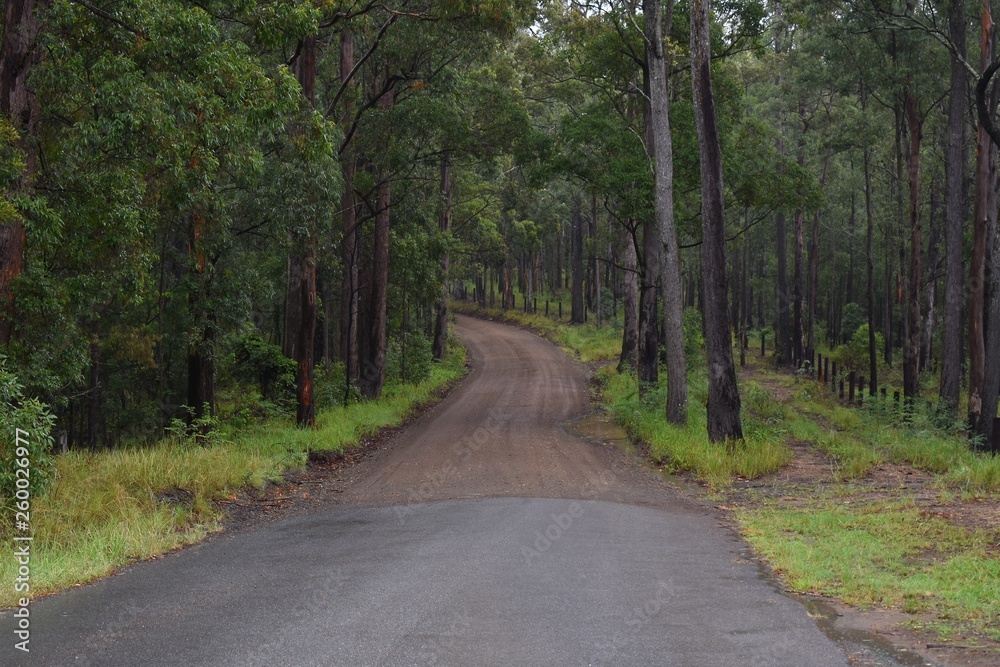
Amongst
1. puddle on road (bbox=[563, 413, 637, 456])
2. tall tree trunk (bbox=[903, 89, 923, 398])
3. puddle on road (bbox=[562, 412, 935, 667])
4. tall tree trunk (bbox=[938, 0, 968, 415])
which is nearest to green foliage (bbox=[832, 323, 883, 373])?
tall tree trunk (bbox=[903, 89, 923, 398])

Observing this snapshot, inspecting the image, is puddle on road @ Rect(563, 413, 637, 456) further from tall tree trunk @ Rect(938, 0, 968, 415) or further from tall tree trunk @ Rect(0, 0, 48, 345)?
tall tree trunk @ Rect(0, 0, 48, 345)

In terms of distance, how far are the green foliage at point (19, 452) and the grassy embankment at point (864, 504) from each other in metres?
7.50

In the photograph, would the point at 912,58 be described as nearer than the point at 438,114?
No

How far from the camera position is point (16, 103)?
1180 cm

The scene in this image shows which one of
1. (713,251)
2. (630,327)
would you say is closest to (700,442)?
(713,251)

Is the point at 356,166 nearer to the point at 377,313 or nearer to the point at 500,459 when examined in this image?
the point at 377,313

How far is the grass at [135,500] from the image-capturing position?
8133 millimetres

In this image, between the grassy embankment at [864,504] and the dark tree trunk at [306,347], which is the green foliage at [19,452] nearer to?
the grassy embankment at [864,504]

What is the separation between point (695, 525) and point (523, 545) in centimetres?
281

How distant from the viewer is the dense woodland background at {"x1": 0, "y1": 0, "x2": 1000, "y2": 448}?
12.0 meters

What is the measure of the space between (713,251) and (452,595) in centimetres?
1046

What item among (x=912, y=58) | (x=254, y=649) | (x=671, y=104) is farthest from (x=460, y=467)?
(x=912, y=58)

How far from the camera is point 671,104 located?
930 inches

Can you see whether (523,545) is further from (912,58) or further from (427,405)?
(912,58)
